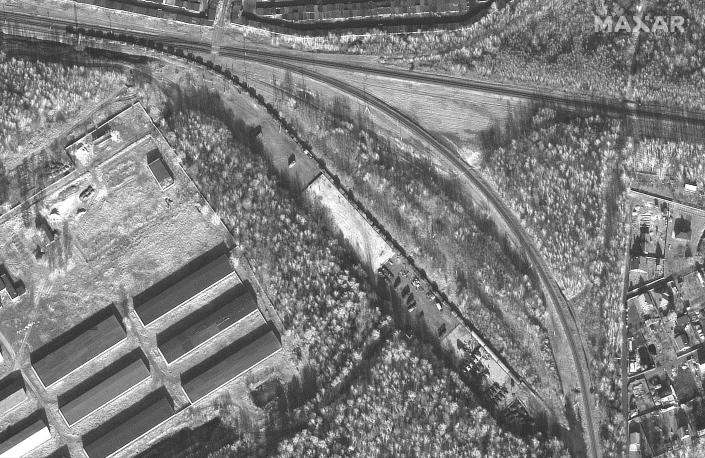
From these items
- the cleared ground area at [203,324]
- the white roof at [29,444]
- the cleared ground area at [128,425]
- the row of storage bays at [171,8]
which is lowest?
the white roof at [29,444]

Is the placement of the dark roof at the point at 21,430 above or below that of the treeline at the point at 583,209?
below

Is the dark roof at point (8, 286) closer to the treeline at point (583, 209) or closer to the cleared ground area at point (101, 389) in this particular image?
the cleared ground area at point (101, 389)

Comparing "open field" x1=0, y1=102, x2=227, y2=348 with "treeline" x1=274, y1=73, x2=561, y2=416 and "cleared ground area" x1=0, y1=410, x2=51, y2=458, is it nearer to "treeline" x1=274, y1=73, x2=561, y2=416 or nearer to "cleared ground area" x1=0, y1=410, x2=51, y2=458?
"cleared ground area" x1=0, y1=410, x2=51, y2=458

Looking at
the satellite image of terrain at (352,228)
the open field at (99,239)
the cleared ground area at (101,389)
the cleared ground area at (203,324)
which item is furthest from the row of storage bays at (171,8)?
the cleared ground area at (101,389)

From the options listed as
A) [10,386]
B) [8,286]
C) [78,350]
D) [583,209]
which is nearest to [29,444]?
[10,386]

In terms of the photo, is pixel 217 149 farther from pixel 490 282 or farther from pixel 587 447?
pixel 587 447

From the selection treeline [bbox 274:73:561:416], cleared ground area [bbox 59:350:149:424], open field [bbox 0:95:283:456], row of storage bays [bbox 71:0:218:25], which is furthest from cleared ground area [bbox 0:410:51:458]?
row of storage bays [bbox 71:0:218:25]

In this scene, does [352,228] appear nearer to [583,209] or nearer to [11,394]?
[583,209]
